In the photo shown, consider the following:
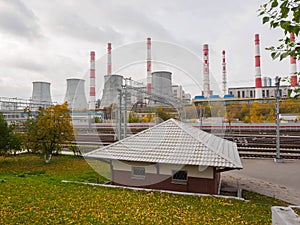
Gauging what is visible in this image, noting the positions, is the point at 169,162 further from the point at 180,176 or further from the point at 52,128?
the point at 52,128

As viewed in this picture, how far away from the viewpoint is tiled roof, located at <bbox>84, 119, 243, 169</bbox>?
6.28 m

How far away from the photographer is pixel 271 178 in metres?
9.43

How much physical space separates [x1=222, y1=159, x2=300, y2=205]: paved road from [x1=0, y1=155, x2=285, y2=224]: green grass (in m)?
0.93

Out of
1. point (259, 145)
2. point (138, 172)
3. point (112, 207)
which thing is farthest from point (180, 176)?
point (259, 145)

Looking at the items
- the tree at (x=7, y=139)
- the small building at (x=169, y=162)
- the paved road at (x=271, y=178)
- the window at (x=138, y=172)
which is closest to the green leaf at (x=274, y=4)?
the small building at (x=169, y=162)

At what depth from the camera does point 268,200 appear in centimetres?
675

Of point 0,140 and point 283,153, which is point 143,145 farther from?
point 283,153

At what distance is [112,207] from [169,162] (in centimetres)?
190

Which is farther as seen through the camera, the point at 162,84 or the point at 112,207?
the point at 162,84

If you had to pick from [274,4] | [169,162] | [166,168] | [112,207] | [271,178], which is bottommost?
[271,178]

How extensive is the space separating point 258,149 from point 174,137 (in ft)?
31.4

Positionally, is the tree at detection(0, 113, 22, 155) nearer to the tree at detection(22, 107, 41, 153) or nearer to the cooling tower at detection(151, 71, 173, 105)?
the tree at detection(22, 107, 41, 153)

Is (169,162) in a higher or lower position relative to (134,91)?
lower

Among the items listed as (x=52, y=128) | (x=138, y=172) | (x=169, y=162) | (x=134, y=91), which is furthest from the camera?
(x=52, y=128)
